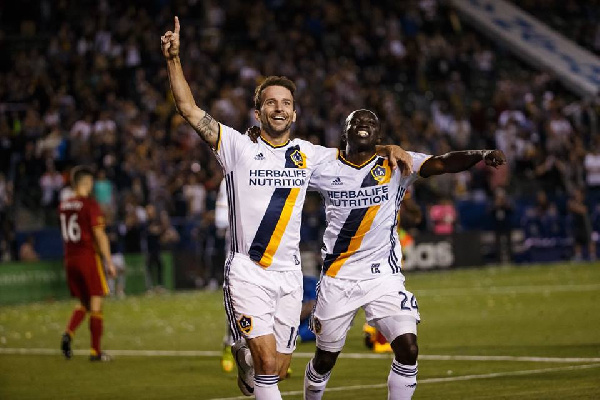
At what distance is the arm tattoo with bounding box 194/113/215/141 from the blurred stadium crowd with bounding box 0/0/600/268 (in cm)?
1794

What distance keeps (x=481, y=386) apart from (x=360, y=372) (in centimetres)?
188

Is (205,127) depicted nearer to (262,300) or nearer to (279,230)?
(279,230)

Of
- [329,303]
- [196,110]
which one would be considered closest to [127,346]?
[329,303]

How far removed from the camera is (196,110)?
8172 millimetres

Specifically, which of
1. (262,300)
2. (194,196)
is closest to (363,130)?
(262,300)

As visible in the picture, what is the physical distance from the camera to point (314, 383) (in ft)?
30.1

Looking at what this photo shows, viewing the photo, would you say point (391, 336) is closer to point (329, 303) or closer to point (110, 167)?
point (329, 303)

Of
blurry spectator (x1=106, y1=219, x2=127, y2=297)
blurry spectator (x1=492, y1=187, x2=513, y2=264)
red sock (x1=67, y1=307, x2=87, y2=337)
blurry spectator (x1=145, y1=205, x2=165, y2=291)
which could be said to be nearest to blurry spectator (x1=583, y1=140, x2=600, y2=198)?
blurry spectator (x1=492, y1=187, x2=513, y2=264)

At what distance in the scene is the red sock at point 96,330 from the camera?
1495 centimetres

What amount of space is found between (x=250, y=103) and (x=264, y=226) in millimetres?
22815

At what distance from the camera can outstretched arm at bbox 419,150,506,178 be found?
8547mm

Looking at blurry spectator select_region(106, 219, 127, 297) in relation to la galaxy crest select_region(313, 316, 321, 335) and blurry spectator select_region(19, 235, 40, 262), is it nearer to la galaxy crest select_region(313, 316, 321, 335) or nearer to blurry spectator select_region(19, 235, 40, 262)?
blurry spectator select_region(19, 235, 40, 262)

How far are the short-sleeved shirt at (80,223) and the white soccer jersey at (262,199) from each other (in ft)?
24.5

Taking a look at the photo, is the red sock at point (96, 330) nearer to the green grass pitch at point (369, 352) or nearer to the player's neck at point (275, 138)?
the green grass pitch at point (369, 352)
